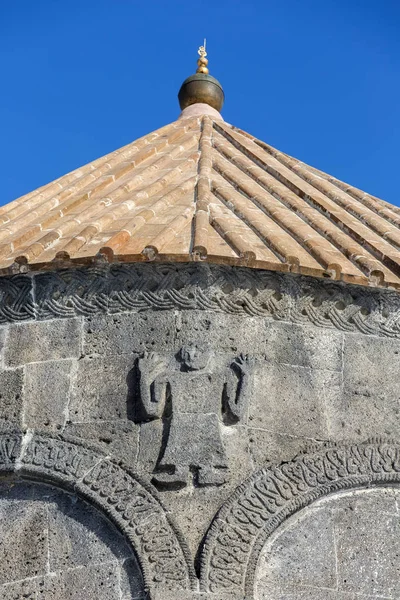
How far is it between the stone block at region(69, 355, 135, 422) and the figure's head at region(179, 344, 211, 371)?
1.03 ft

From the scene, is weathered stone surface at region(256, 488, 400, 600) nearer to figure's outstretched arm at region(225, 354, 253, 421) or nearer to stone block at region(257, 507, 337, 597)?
stone block at region(257, 507, 337, 597)

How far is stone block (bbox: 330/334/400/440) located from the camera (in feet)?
22.5

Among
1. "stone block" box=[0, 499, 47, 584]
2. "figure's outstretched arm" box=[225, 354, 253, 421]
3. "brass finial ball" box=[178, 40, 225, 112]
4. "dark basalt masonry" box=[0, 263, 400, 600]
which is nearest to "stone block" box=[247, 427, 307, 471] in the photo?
"dark basalt masonry" box=[0, 263, 400, 600]

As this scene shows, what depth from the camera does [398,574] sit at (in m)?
6.45

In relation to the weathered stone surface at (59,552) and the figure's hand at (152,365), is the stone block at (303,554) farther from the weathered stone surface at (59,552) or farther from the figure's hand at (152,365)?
the figure's hand at (152,365)

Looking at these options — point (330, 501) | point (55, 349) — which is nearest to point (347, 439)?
point (330, 501)

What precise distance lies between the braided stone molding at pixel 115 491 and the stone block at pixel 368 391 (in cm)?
121

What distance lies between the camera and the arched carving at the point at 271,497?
6.21m

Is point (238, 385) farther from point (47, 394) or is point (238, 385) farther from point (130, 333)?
point (47, 394)

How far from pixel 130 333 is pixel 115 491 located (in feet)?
3.29

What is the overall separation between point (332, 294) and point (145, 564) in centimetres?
206

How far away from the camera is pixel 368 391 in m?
6.98

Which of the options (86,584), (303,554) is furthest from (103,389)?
(303,554)

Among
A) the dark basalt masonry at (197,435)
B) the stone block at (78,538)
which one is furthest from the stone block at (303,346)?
the stone block at (78,538)
